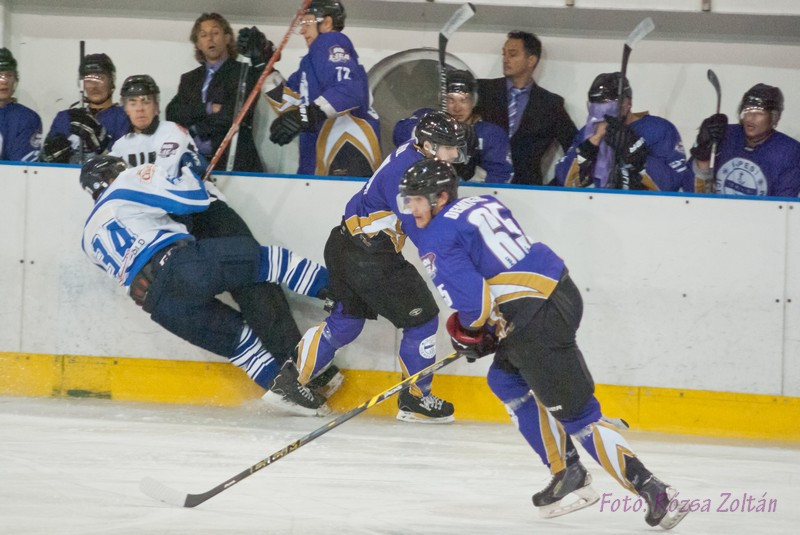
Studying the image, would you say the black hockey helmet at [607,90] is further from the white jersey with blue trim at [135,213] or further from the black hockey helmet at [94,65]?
the black hockey helmet at [94,65]

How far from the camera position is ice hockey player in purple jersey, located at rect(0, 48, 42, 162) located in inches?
213

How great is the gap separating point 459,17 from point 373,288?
144cm

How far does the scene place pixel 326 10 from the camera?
5113mm

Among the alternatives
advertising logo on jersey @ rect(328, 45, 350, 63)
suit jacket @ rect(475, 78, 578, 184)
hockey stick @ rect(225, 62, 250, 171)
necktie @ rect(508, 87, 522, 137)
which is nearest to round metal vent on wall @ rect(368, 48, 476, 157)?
suit jacket @ rect(475, 78, 578, 184)

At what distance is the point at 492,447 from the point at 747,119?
1.87 m

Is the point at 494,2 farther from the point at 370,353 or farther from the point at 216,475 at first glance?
the point at 216,475

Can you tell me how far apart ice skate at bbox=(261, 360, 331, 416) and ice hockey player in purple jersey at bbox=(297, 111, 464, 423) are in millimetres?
51

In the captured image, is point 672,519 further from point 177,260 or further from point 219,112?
point 219,112

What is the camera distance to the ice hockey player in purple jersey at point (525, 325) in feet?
11.0

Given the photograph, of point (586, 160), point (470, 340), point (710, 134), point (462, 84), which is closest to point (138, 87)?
point (462, 84)

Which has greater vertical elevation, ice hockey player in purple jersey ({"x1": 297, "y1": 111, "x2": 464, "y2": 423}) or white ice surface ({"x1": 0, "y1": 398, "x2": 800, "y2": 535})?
ice hockey player in purple jersey ({"x1": 297, "y1": 111, "x2": 464, "y2": 423})

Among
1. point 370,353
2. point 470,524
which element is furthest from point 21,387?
point 470,524

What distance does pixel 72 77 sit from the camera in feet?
20.4

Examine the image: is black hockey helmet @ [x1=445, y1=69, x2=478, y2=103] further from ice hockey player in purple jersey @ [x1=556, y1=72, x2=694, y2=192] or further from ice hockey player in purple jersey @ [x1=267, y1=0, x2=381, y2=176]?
ice hockey player in purple jersey @ [x1=556, y1=72, x2=694, y2=192]
